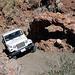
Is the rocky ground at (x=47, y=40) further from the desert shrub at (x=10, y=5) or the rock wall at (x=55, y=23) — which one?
the desert shrub at (x=10, y=5)

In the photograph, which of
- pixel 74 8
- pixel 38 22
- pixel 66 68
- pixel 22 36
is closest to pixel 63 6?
pixel 74 8

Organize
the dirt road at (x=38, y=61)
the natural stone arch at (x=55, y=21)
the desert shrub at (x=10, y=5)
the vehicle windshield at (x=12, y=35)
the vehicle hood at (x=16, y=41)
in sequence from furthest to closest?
the desert shrub at (x=10, y=5)
the vehicle windshield at (x=12, y=35)
the natural stone arch at (x=55, y=21)
the vehicle hood at (x=16, y=41)
the dirt road at (x=38, y=61)

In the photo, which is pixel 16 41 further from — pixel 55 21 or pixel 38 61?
pixel 55 21

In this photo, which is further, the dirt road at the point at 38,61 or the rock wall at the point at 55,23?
the rock wall at the point at 55,23

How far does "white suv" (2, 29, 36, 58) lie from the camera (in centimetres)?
1005

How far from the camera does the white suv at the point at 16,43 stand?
33.0 ft

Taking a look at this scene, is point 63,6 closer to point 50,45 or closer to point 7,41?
point 50,45

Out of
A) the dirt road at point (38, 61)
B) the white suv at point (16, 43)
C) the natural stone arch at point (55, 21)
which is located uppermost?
the natural stone arch at point (55, 21)

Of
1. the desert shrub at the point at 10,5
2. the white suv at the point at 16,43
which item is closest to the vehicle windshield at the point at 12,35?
the white suv at the point at 16,43

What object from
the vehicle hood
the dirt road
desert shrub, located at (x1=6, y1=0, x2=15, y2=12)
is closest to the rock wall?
the dirt road

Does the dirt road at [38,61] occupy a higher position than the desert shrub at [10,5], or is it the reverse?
the desert shrub at [10,5]

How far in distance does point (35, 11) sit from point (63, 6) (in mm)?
6165

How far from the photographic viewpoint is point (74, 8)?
15.1m

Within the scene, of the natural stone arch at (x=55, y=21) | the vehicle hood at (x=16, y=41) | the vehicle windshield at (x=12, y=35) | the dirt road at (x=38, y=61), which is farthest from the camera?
the vehicle windshield at (x=12, y=35)
